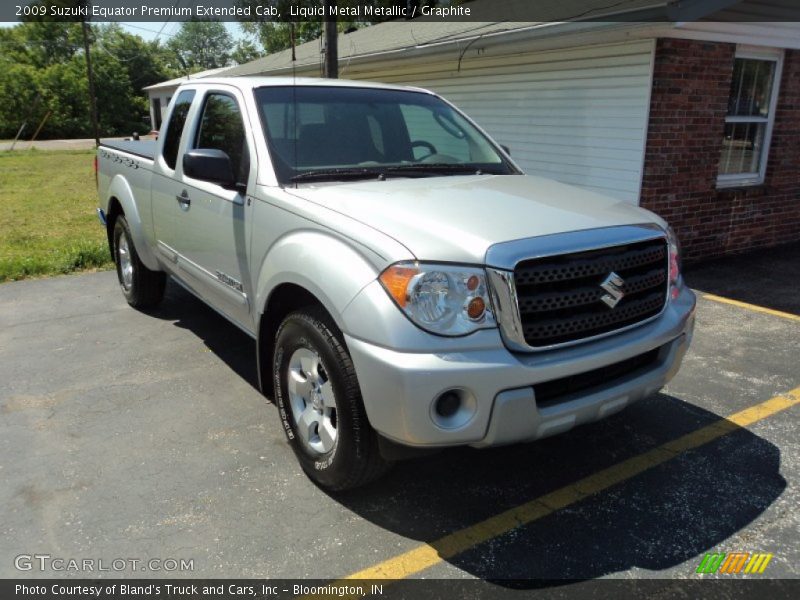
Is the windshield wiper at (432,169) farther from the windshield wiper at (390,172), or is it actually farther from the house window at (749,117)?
the house window at (749,117)

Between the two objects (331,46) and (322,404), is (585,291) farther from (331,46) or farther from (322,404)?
(331,46)

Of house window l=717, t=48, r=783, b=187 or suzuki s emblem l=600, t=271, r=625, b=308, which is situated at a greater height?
house window l=717, t=48, r=783, b=187

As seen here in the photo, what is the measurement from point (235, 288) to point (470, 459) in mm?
1693

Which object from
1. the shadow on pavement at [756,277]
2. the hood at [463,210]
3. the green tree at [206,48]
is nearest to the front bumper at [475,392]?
the hood at [463,210]

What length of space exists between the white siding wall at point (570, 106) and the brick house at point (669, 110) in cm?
2

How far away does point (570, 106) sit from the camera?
27.7 ft

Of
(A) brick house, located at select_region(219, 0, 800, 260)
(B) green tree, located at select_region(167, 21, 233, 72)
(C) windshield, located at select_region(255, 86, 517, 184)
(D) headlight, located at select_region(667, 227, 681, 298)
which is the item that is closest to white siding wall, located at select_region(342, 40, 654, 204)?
(A) brick house, located at select_region(219, 0, 800, 260)

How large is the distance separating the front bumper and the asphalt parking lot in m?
0.57

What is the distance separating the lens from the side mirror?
3465mm

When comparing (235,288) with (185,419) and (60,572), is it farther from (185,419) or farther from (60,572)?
(60,572)

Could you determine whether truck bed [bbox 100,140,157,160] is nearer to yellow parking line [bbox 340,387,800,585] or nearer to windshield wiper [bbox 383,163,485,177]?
windshield wiper [bbox 383,163,485,177]

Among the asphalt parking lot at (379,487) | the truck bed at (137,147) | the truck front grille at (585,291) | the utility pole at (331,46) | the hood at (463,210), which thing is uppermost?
the utility pole at (331,46)

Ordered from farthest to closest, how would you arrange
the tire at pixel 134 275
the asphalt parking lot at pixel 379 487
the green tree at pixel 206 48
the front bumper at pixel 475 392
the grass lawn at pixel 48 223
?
the green tree at pixel 206 48 → the grass lawn at pixel 48 223 → the tire at pixel 134 275 → the asphalt parking lot at pixel 379 487 → the front bumper at pixel 475 392

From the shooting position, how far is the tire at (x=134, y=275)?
5.82 meters
